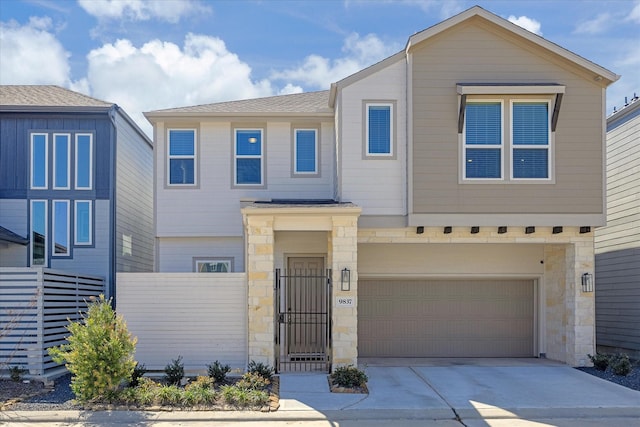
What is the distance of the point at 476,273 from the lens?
13.9m

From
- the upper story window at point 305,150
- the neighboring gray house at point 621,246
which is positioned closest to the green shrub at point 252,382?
the upper story window at point 305,150

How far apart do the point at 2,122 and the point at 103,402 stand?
8.71m

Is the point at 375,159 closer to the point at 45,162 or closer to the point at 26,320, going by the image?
Result: the point at 26,320

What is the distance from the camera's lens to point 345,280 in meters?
11.1

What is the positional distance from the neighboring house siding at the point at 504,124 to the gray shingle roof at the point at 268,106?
275 cm

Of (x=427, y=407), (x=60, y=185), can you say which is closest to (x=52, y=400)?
(x=427, y=407)

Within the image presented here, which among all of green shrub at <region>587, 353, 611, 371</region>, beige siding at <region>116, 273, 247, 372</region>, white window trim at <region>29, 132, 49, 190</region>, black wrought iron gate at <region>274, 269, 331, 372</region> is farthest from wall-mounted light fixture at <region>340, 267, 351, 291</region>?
white window trim at <region>29, 132, 49, 190</region>

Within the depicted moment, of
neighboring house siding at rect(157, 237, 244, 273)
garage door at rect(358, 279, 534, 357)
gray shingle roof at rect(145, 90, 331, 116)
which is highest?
gray shingle roof at rect(145, 90, 331, 116)

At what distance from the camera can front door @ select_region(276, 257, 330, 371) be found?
12.9 metres

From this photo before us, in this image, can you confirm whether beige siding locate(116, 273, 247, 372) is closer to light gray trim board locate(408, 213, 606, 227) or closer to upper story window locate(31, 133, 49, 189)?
light gray trim board locate(408, 213, 606, 227)

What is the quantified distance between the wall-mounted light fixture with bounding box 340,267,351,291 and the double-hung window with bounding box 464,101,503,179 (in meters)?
3.18

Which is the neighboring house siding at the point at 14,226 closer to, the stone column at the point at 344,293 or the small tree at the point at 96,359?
the small tree at the point at 96,359

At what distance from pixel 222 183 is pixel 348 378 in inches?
231

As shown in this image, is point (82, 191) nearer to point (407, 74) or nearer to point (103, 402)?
point (103, 402)
